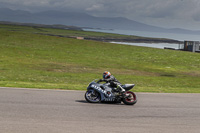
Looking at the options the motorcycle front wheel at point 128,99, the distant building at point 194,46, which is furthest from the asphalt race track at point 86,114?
the distant building at point 194,46

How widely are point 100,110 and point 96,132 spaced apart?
3321mm

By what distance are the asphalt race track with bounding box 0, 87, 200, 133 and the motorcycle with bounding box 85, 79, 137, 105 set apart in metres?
0.29

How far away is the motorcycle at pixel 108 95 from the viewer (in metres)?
14.2

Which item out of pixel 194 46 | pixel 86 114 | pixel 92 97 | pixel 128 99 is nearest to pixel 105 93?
pixel 92 97

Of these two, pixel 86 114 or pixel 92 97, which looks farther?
pixel 92 97

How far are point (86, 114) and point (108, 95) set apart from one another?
262 cm

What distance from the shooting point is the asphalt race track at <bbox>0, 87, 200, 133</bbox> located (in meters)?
9.80

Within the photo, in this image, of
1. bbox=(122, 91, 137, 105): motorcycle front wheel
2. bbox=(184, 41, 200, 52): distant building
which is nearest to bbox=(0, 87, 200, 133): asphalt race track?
bbox=(122, 91, 137, 105): motorcycle front wheel

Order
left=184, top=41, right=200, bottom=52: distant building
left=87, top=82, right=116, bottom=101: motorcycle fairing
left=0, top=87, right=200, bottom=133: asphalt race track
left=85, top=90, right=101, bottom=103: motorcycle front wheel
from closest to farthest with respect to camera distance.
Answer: left=0, top=87, right=200, bottom=133: asphalt race track
left=87, top=82, right=116, bottom=101: motorcycle fairing
left=85, top=90, right=101, bottom=103: motorcycle front wheel
left=184, top=41, right=200, bottom=52: distant building

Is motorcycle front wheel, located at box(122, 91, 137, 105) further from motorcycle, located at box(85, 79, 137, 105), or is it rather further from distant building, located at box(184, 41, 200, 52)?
distant building, located at box(184, 41, 200, 52)

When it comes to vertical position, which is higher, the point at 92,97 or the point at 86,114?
the point at 92,97

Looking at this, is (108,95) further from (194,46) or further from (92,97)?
(194,46)

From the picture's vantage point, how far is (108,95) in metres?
14.2

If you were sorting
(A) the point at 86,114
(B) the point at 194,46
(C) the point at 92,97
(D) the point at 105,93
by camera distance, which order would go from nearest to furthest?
(A) the point at 86,114, (D) the point at 105,93, (C) the point at 92,97, (B) the point at 194,46
